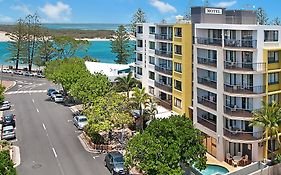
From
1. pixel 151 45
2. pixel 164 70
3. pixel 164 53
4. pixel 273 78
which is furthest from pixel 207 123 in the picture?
pixel 151 45

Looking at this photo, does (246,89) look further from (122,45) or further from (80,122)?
(122,45)

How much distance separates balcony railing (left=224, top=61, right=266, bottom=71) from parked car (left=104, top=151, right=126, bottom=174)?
A: 1433 centimetres

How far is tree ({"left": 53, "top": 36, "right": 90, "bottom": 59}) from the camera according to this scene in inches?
3831

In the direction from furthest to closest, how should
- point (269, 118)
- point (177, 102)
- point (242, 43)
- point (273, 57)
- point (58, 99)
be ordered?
point (58, 99), point (177, 102), point (273, 57), point (242, 43), point (269, 118)

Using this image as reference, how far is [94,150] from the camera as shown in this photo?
42375 millimetres

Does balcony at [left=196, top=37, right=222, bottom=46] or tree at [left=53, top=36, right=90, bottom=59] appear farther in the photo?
tree at [left=53, top=36, right=90, bottom=59]

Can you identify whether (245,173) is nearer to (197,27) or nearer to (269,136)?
(269,136)

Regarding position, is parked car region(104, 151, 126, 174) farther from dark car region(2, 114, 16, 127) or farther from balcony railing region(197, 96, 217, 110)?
dark car region(2, 114, 16, 127)

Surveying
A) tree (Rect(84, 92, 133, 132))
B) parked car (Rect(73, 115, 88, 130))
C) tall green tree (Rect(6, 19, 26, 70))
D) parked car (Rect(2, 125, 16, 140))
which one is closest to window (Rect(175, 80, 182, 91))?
tree (Rect(84, 92, 133, 132))

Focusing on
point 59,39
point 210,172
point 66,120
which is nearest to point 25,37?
point 59,39

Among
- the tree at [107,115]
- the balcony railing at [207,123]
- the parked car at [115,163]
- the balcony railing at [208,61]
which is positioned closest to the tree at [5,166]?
the parked car at [115,163]

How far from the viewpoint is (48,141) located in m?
45.5

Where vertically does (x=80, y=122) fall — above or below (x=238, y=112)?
below

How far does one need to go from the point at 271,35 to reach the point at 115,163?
20477 mm
